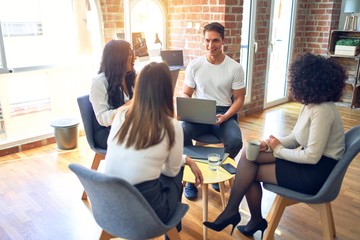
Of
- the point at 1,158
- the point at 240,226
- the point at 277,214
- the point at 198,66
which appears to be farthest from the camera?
the point at 1,158

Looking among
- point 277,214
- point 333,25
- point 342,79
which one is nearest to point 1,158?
point 277,214

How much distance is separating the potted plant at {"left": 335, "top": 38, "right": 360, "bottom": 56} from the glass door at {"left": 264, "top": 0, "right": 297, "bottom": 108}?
690 mm

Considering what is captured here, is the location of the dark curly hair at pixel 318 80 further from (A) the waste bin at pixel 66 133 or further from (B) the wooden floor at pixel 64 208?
(A) the waste bin at pixel 66 133

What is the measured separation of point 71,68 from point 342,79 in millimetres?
2796

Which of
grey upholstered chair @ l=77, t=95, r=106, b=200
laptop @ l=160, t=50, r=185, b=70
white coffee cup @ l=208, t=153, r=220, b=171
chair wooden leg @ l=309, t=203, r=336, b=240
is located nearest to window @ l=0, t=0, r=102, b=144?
laptop @ l=160, t=50, r=185, b=70

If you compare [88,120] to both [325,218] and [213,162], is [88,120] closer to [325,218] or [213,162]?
[213,162]

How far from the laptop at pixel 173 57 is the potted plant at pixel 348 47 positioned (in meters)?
2.56

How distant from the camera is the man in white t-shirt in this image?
8.27 feet

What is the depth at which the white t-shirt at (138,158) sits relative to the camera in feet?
4.39

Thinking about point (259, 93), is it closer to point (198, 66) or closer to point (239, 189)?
point (198, 66)

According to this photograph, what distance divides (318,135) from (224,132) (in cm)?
95

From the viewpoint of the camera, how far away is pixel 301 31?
5305mm

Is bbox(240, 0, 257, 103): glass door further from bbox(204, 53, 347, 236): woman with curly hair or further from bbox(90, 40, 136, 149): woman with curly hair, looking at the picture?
bbox(204, 53, 347, 236): woman with curly hair

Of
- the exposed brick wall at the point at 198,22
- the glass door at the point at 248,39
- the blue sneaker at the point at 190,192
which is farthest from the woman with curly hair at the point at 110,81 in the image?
the glass door at the point at 248,39
